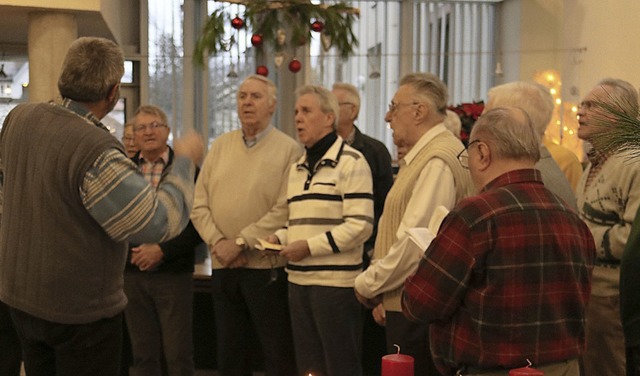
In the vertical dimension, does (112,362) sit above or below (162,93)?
below

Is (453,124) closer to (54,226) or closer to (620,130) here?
(54,226)

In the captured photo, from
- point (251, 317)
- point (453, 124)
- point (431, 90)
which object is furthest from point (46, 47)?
point (431, 90)

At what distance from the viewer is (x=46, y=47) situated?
7293mm

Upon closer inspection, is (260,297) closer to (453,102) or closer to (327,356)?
(327,356)

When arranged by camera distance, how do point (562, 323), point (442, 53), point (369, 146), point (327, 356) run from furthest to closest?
point (442, 53) < point (369, 146) < point (327, 356) < point (562, 323)

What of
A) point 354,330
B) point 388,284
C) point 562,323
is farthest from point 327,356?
point 562,323

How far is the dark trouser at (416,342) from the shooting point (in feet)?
10.9

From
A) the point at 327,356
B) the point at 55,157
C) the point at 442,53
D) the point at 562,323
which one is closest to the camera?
the point at 562,323

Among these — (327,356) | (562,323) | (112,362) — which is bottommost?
(327,356)

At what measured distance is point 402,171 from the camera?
351 centimetres

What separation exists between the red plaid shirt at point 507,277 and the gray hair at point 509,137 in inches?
2.2

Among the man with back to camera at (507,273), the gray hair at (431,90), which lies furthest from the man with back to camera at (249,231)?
the man with back to camera at (507,273)

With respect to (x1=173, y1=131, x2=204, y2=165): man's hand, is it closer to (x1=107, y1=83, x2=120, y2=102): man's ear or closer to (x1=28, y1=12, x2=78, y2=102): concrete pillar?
(x1=107, y1=83, x2=120, y2=102): man's ear

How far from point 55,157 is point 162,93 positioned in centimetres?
783
